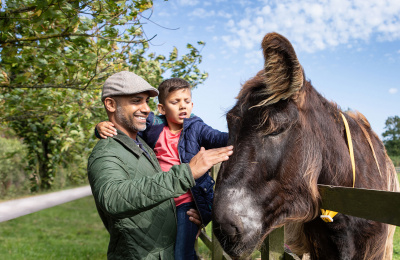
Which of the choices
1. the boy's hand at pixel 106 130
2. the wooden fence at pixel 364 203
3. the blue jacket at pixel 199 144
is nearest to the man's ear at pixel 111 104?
the boy's hand at pixel 106 130

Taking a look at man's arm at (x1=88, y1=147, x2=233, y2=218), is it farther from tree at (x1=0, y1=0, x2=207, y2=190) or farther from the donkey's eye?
tree at (x1=0, y1=0, x2=207, y2=190)

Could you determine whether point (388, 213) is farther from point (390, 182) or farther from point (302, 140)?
point (390, 182)

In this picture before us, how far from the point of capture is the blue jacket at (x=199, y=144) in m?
2.55

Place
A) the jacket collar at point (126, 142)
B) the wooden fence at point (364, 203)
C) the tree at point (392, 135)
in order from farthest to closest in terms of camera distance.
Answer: the tree at point (392, 135), the jacket collar at point (126, 142), the wooden fence at point (364, 203)

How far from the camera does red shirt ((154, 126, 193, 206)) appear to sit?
264cm

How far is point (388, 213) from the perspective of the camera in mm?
1321

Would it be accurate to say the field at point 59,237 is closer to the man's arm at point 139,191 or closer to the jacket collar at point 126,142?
the jacket collar at point 126,142

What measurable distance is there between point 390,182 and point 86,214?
45.2 ft

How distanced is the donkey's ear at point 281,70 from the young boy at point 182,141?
76 centimetres

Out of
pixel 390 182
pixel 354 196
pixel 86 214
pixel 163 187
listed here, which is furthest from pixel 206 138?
pixel 86 214

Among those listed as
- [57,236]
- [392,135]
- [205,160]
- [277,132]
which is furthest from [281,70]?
[392,135]

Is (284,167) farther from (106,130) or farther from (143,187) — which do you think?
(106,130)

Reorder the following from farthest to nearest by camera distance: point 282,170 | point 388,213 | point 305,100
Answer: point 305,100 < point 282,170 < point 388,213

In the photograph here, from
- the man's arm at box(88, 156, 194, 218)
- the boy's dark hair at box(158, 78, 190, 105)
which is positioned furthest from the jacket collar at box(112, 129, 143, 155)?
the boy's dark hair at box(158, 78, 190, 105)
